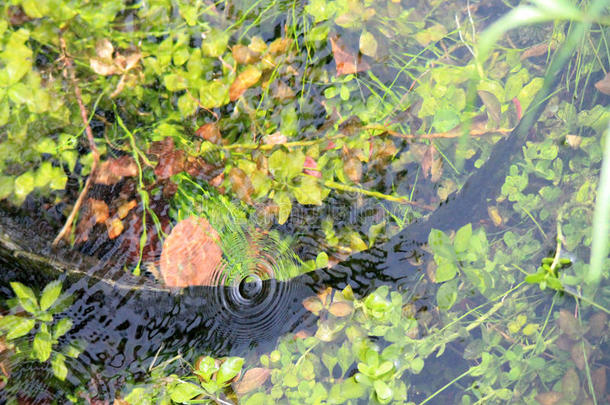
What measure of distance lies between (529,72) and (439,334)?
1.06 meters

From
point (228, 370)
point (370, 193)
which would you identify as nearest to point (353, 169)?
point (370, 193)

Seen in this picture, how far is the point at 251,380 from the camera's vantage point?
5.24ft

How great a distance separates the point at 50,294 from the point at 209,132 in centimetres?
81

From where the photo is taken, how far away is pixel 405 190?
173 centimetres

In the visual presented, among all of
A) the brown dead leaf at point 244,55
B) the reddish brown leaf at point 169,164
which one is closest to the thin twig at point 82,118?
the reddish brown leaf at point 169,164

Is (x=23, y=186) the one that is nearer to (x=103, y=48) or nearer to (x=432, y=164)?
(x=103, y=48)

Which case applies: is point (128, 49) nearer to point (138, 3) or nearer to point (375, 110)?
point (138, 3)

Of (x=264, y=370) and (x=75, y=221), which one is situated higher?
(x=75, y=221)

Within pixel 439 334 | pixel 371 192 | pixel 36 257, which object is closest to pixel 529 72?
pixel 371 192

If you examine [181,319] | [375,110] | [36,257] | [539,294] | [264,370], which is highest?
[375,110]

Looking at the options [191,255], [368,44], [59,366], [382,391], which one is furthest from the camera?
[368,44]

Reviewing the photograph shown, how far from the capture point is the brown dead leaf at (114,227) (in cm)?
167

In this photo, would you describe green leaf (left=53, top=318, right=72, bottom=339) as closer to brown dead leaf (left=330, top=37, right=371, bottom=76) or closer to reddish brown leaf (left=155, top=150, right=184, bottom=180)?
reddish brown leaf (left=155, top=150, right=184, bottom=180)

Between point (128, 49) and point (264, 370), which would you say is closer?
point (264, 370)
